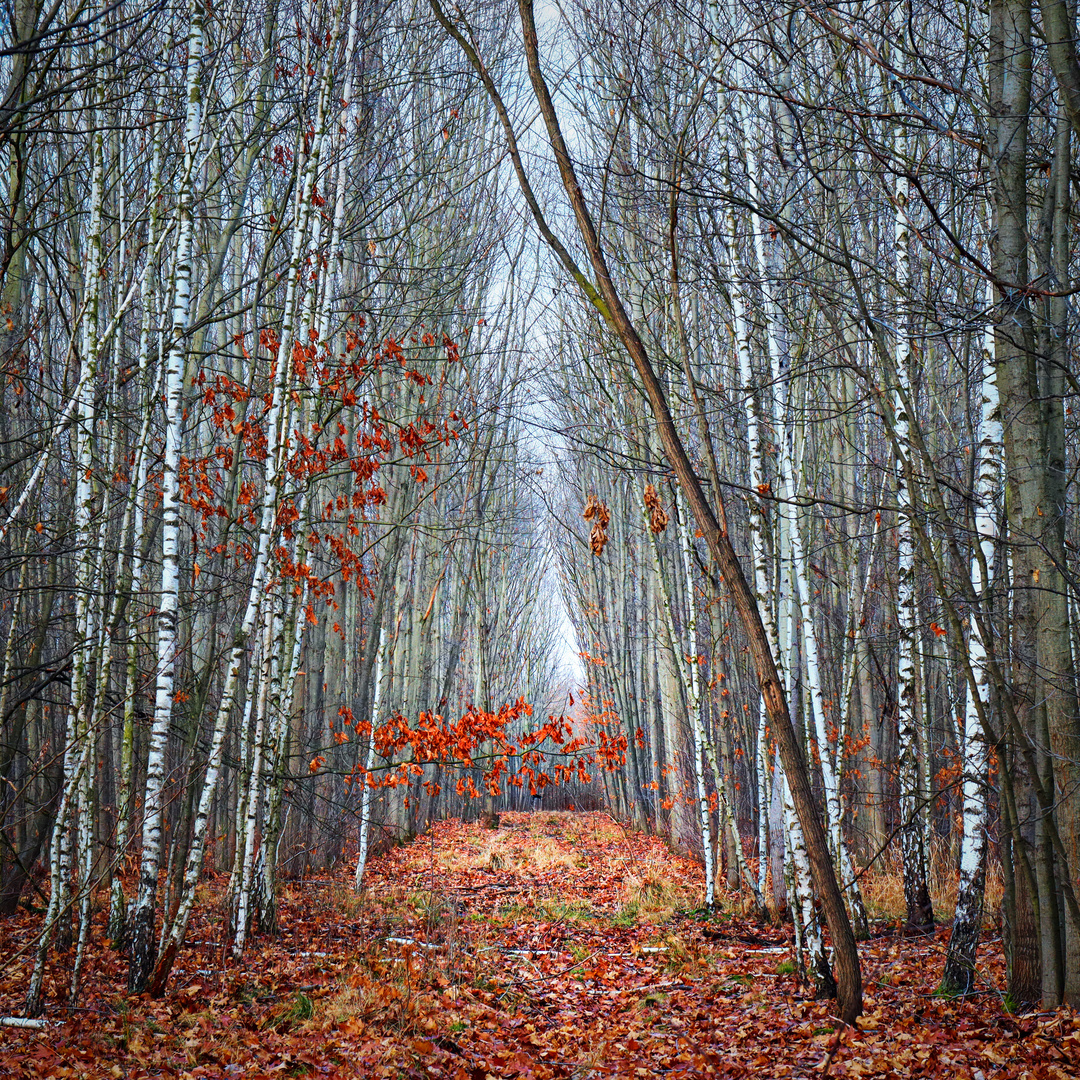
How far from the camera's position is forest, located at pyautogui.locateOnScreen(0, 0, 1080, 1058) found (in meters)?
4.02

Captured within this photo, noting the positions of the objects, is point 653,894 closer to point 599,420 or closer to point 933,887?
point 933,887

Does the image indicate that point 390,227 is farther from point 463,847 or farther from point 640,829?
point 640,829

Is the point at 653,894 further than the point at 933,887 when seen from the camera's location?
Yes

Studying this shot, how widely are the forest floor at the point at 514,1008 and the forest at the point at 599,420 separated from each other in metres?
0.27

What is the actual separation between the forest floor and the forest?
10.5 inches

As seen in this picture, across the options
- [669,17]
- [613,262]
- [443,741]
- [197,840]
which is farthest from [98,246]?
[613,262]

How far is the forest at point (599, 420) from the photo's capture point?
402cm

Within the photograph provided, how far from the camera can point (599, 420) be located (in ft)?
41.5

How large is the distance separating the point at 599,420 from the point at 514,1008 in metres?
8.86

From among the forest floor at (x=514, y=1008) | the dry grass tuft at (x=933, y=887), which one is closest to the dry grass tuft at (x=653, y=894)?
the forest floor at (x=514, y=1008)

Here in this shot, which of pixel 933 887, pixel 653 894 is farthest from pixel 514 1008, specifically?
pixel 933 887

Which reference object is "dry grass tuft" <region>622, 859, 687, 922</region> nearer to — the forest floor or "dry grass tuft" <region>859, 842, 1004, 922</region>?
the forest floor

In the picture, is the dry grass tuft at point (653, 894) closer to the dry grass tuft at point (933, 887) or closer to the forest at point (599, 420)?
the forest at point (599, 420)

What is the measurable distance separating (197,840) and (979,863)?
481cm
